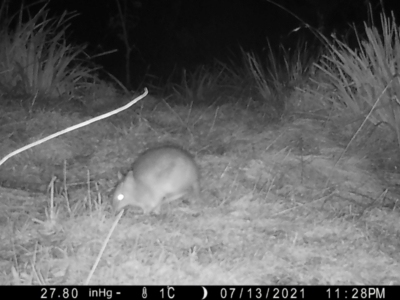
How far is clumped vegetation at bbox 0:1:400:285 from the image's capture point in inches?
88.0

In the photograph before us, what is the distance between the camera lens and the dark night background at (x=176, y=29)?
42.2ft

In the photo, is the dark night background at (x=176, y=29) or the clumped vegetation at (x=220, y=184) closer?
the clumped vegetation at (x=220, y=184)

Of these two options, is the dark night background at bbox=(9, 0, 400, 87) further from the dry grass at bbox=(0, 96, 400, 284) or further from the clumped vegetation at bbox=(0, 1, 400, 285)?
the dry grass at bbox=(0, 96, 400, 284)

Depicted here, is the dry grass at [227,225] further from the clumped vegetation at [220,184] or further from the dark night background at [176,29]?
the dark night background at [176,29]

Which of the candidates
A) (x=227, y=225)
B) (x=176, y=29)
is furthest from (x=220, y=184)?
(x=176, y=29)

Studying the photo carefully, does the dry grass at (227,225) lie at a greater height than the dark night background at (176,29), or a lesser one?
greater

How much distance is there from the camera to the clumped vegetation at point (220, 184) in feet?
7.34

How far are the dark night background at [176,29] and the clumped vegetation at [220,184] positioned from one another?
7911 millimetres

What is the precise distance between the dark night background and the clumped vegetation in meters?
7.91

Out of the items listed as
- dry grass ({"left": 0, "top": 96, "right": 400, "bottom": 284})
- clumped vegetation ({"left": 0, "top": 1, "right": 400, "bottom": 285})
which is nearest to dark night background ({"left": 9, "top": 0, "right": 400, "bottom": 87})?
clumped vegetation ({"left": 0, "top": 1, "right": 400, "bottom": 285})

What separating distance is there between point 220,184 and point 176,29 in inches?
446

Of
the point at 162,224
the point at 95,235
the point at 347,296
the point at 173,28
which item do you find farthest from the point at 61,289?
the point at 173,28

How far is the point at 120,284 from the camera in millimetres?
2066

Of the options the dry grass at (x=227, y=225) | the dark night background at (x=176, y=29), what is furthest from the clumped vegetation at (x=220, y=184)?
the dark night background at (x=176, y=29)
